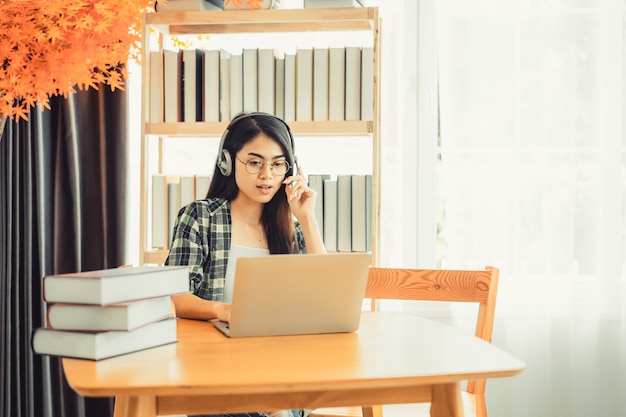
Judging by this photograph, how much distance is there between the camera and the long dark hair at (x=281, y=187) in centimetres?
180

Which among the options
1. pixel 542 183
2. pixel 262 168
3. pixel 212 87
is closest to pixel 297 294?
pixel 262 168

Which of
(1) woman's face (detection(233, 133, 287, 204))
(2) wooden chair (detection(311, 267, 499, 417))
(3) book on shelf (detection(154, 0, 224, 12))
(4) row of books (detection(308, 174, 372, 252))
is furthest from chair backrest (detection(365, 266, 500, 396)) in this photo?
(3) book on shelf (detection(154, 0, 224, 12))

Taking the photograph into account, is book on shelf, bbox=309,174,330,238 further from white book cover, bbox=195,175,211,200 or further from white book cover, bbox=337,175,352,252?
white book cover, bbox=195,175,211,200

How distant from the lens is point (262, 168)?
5.82 feet

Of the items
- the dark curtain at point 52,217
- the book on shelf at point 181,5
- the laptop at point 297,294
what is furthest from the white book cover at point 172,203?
the laptop at point 297,294

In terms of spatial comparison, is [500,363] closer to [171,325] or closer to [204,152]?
[171,325]

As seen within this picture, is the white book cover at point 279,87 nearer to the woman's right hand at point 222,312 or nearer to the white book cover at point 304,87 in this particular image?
the white book cover at point 304,87

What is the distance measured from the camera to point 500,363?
3.32 ft

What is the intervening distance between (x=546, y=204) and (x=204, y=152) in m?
1.29

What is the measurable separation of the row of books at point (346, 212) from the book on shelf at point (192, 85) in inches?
19.0

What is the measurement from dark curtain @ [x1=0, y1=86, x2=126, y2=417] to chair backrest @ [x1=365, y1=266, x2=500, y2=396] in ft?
4.02

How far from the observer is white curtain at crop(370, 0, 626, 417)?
8.23 feet

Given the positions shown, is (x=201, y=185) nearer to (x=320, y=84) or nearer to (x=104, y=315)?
(x=320, y=84)

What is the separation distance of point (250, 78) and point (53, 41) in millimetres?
613
